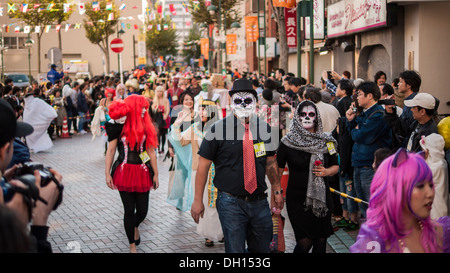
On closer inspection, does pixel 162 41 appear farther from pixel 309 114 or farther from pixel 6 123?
pixel 6 123

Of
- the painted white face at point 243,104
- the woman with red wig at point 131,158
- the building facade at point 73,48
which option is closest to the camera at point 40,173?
the painted white face at point 243,104

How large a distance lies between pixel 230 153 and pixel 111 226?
3.80 metres

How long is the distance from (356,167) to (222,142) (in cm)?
280

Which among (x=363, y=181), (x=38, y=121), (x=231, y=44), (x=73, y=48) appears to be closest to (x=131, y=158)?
(x=363, y=181)

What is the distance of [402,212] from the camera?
10.2 ft

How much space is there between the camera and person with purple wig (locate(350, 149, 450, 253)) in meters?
3.07

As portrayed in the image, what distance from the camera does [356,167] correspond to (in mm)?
7438

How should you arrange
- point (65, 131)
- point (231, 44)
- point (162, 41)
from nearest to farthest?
point (65, 131)
point (231, 44)
point (162, 41)

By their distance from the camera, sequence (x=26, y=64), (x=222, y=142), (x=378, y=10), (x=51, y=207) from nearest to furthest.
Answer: (x=51, y=207)
(x=222, y=142)
(x=378, y=10)
(x=26, y=64)

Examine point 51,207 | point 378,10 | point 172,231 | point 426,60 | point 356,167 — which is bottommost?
point 172,231

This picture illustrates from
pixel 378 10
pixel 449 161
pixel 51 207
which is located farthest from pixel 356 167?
pixel 378 10

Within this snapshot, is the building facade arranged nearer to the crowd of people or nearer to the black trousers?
the crowd of people

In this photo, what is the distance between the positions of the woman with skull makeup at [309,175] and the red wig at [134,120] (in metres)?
1.85
